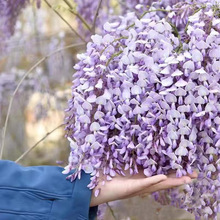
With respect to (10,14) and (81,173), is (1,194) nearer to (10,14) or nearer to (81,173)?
(81,173)

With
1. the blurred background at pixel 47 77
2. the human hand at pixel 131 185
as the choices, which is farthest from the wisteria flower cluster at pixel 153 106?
the blurred background at pixel 47 77

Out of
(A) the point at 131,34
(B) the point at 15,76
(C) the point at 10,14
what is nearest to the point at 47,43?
(B) the point at 15,76

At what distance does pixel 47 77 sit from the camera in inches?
124

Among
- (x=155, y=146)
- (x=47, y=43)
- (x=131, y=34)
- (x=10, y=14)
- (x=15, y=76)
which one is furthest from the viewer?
(x=47, y=43)

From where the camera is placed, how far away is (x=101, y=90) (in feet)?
3.46

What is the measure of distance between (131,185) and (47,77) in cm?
213

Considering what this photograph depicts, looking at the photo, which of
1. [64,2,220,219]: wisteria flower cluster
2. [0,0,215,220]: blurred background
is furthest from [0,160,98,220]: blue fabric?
[0,0,215,220]: blurred background

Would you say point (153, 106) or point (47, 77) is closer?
point (153, 106)

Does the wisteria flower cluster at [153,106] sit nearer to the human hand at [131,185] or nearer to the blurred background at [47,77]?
the human hand at [131,185]

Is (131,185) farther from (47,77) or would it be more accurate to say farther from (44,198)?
(47,77)

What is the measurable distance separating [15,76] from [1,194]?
1.86m

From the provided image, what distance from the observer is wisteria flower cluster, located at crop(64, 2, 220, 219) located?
1.02m

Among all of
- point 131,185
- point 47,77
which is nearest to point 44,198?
point 131,185

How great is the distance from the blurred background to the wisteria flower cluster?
0.21 meters
